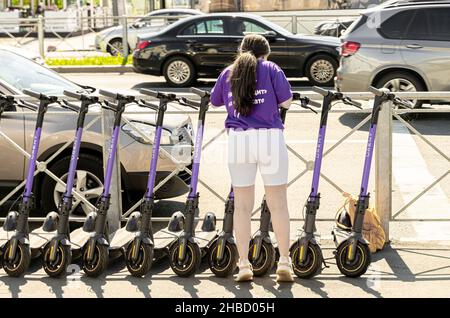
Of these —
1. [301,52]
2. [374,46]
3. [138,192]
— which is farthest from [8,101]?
[301,52]

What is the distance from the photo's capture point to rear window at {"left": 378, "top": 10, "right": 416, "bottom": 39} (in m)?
15.4

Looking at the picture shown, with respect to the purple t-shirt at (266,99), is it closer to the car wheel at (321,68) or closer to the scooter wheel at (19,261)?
the scooter wheel at (19,261)

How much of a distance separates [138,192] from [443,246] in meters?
2.65

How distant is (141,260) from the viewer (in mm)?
6984

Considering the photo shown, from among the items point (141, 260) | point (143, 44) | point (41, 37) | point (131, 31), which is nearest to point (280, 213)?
point (141, 260)

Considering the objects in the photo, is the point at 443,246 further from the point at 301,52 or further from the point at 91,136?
the point at 301,52

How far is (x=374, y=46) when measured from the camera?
15.3 metres

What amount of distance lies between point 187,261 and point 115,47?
19775 millimetres

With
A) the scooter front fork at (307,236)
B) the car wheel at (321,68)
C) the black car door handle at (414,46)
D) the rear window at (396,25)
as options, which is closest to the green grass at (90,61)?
the car wheel at (321,68)

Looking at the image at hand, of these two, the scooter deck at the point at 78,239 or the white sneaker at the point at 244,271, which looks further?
the scooter deck at the point at 78,239

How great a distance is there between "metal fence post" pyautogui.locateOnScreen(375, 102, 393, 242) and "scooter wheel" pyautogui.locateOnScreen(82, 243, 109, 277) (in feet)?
7.42

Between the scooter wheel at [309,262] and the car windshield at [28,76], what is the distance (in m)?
3.50

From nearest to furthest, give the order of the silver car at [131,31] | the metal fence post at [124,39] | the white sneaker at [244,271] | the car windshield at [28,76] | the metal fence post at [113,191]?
1. the white sneaker at [244,271]
2. the metal fence post at [113,191]
3. the car windshield at [28,76]
4. the metal fence post at [124,39]
5. the silver car at [131,31]

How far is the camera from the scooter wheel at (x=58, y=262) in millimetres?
6977
